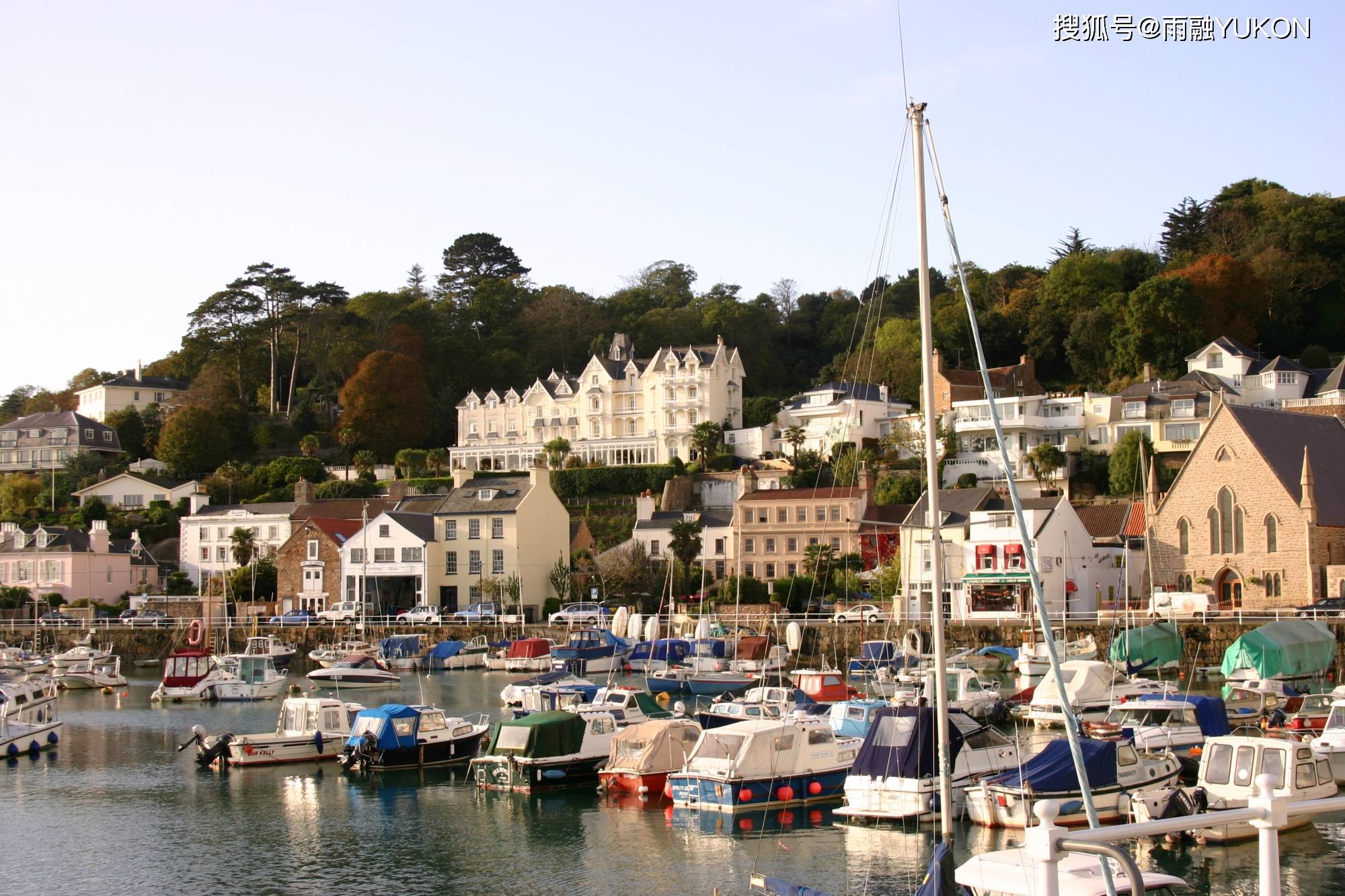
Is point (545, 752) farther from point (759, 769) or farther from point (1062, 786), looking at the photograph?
point (1062, 786)

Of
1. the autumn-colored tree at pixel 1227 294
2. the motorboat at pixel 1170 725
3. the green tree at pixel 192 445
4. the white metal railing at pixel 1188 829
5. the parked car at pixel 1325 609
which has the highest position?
the autumn-colored tree at pixel 1227 294

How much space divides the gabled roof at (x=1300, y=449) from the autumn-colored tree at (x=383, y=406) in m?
68.6

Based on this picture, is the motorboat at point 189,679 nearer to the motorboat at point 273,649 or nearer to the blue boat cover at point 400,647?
the motorboat at point 273,649

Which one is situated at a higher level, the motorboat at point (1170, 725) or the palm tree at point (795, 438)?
the palm tree at point (795, 438)

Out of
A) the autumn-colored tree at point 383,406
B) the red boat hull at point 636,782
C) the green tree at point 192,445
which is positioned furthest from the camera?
the autumn-colored tree at point 383,406

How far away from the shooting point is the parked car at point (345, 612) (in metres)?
A: 74.3

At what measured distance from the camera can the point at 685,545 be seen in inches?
2881

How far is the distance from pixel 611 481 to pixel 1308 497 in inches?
1875

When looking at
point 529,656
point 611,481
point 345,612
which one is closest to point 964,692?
point 529,656

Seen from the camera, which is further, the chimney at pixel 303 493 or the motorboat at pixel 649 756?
the chimney at pixel 303 493

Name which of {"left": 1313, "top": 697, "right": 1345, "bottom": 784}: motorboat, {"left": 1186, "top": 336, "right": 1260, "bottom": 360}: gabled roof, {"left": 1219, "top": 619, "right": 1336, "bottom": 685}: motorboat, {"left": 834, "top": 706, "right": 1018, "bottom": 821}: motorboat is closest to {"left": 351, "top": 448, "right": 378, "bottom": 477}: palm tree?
{"left": 1186, "top": 336, "right": 1260, "bottom": 360}: gabled roof

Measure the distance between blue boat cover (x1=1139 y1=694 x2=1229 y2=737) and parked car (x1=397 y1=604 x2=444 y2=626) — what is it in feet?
154

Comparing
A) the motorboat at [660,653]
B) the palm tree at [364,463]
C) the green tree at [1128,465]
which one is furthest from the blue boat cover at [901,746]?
the palm tree at [364,463]

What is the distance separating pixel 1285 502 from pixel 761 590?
26248mm
